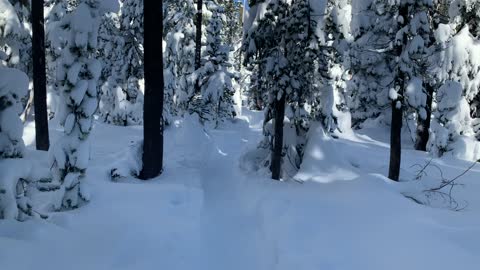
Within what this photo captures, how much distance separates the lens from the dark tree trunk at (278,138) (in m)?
12.1

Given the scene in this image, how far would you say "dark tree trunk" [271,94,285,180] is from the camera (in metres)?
12.1

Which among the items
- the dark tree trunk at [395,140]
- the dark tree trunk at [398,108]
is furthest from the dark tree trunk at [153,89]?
the dark tree trunk at [395,140]

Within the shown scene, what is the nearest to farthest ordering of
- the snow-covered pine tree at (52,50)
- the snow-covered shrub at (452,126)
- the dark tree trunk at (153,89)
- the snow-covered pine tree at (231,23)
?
the dark tree trunk at (153,89), the snow-covered shrub at (452,126), the snow-covered pine tree at (52,50), the snow-covered pine tree at (231,23)

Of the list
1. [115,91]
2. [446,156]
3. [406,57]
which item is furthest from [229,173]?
[115,91]

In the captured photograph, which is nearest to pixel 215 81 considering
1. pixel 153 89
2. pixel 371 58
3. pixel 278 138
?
pixel 371 58

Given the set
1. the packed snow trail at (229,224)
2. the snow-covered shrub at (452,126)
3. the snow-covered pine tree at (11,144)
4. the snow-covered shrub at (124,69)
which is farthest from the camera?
the snow-covered shrub at (124,69)

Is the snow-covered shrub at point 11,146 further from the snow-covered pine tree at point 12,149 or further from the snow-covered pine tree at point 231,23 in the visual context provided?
the snow-covered pine tree at point 231,23

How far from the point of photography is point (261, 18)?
11445 millimetres

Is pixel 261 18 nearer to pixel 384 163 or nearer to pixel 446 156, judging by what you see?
pixel 384 163

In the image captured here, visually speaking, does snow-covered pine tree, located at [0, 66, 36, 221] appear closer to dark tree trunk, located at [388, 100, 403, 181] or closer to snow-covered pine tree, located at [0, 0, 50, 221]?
snow-covered pine tree, located at [0, 0, 50, 221]

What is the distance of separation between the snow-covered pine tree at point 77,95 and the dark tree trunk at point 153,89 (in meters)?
3.37

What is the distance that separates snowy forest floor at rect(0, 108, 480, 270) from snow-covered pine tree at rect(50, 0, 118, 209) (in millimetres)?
581

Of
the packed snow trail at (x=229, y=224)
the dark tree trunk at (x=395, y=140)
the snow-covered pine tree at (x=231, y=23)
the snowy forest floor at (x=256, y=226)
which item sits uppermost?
the snow-covered pine tree at (x=231, y=23)

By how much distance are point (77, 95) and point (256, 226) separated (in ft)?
14.3
